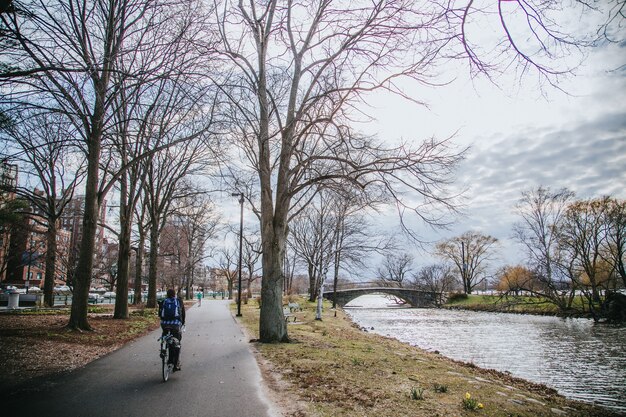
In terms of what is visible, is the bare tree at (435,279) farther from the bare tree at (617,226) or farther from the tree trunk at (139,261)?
the tree trunk at (139,261)

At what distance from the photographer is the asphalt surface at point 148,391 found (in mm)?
5441

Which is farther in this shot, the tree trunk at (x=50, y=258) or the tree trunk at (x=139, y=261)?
the tree trunk at (x=139, y=261)

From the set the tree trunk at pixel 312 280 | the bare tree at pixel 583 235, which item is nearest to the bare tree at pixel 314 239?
the tree trunk at pixel 312 280

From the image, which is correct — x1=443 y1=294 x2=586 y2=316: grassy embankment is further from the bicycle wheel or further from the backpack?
the bicycle wheel

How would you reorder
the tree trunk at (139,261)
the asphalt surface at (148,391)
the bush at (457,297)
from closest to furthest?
the asphalt surface at (148,391)
the tree trunk at (139,261)
the bush at (457,297)

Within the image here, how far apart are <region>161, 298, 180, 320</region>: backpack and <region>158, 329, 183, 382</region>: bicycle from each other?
0.95 ft

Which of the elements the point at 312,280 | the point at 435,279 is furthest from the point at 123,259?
the point at 435,279

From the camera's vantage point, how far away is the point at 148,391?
656 centimetres

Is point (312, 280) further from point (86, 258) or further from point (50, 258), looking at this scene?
point (86, 258)


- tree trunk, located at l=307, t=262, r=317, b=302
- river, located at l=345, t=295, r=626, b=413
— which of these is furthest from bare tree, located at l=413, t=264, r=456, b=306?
river, located at l=345, t=295, r=626, b=413

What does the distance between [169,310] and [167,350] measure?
0.82 m

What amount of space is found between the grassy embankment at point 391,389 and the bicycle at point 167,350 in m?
2.05

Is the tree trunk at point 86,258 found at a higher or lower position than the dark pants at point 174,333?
higher

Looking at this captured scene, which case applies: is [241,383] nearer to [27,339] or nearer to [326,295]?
[27,339]
